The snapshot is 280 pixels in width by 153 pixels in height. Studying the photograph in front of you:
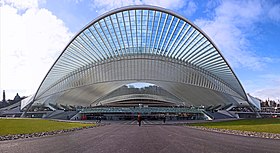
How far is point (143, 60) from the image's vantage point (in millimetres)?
73938

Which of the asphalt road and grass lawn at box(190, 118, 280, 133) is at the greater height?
the asphalt road

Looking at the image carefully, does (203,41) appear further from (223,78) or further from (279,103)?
(279,103)

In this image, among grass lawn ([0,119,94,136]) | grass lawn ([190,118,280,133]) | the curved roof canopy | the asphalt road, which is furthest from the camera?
the curved roof canopy

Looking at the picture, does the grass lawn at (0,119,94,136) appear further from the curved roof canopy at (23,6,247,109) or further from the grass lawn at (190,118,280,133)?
the curved roof canopy at (23,6,247,109)

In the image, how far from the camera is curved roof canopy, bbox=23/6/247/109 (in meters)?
51.7

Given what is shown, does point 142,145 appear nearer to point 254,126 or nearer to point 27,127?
point 27,127

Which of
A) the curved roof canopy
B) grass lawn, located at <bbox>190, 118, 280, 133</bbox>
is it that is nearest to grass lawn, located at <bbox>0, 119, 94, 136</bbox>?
grass lawn, located at <bbox>190, 118, 280, 133</bbox>

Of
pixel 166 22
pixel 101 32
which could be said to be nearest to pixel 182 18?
pixel 166 22

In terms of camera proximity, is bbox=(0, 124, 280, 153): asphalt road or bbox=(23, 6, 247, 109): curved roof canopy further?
bbox=(23, 6, 247, 109): curved roof canopy

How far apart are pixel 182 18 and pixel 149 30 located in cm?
781

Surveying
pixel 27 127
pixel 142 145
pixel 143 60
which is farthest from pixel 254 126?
pixel 143 60

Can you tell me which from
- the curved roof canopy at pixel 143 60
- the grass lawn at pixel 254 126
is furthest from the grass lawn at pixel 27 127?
the curved roof canopy at pixel 143 60

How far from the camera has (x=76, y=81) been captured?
77.0 metres

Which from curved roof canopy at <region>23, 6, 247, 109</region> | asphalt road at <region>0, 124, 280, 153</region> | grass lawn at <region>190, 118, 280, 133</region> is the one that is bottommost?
grass lawn at <region>190, 118, 280, 133</region>
